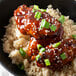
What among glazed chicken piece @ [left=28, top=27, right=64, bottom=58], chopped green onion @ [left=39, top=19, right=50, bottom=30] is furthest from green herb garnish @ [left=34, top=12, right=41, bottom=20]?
glazed chicken piece @ [left=28, top=27, right=64, bottom=58]

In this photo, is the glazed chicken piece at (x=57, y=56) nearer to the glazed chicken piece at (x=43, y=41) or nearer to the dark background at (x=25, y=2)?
the glazed chicken piece at (x=43, y=41)

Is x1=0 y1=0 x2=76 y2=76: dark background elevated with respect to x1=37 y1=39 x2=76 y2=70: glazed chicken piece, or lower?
elevated

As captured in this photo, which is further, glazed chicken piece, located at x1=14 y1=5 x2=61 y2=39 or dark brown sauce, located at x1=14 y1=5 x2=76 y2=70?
glazed chicken piece, located at x1=14 y1=5 x2=61 y2=39

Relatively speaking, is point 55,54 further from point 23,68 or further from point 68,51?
point 23,68

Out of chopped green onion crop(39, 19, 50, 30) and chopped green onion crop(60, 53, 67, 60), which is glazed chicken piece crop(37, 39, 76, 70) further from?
chopped green onion crop(39, 19, 50, 30)

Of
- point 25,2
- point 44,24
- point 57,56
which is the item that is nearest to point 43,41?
point 44,24

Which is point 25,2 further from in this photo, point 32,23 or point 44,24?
point 44,24

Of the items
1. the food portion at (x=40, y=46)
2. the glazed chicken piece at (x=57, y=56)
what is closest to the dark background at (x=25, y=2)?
the food portion at (x=40, y=46)

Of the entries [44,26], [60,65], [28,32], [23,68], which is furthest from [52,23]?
[23,68]
